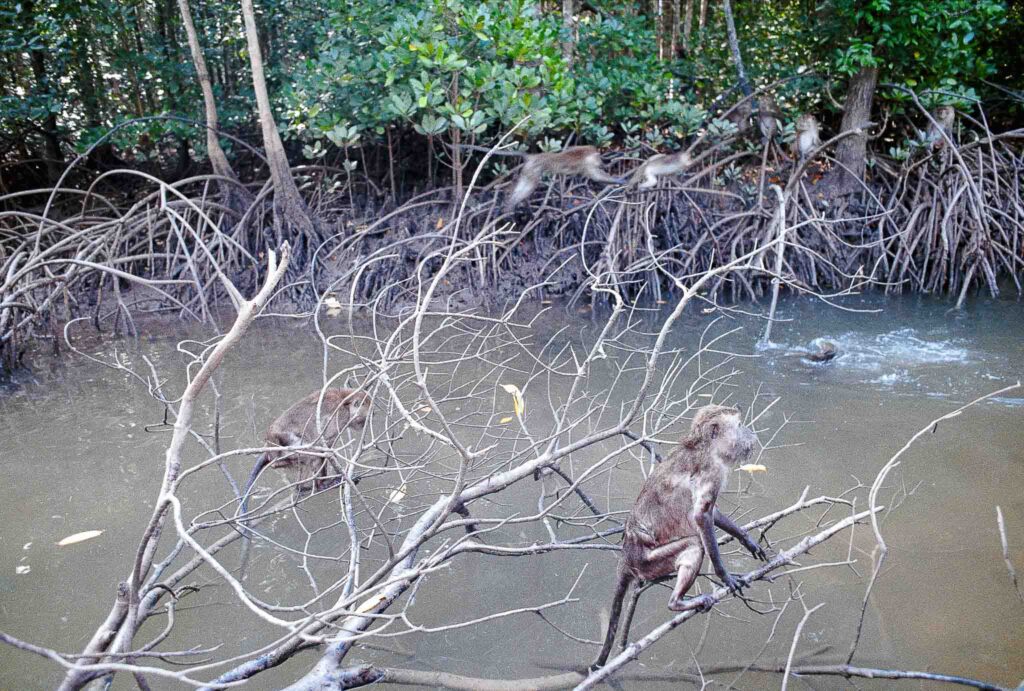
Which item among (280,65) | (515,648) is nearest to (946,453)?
(515,648)

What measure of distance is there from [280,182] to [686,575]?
6281mm

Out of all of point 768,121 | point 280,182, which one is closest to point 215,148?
point 280,182

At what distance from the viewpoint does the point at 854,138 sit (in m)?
7.96

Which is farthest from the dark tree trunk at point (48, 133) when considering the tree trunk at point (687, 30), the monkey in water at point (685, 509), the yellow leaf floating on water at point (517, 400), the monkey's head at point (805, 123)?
the monkey in water at point (685, 509)

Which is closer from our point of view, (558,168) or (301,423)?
(301,423)

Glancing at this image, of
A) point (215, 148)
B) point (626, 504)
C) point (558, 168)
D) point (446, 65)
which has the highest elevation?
point (446, 65)

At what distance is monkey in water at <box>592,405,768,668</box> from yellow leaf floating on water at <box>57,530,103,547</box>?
245 centimetres

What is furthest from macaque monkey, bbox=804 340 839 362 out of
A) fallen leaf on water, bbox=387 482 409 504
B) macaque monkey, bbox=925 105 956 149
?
fallen leaf on water, bbox=387 482 409 504

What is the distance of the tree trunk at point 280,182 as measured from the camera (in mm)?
7133

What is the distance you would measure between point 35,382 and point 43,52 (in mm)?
4238

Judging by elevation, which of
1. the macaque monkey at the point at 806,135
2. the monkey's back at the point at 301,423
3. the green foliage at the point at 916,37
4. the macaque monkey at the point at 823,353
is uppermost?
the green foliage at the point at 916,37

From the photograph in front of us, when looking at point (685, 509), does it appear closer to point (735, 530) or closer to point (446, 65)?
point (735, 530)

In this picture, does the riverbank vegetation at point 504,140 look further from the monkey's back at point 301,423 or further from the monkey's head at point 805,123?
the monkey's back at point 301,423

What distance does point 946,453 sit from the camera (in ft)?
13.6
